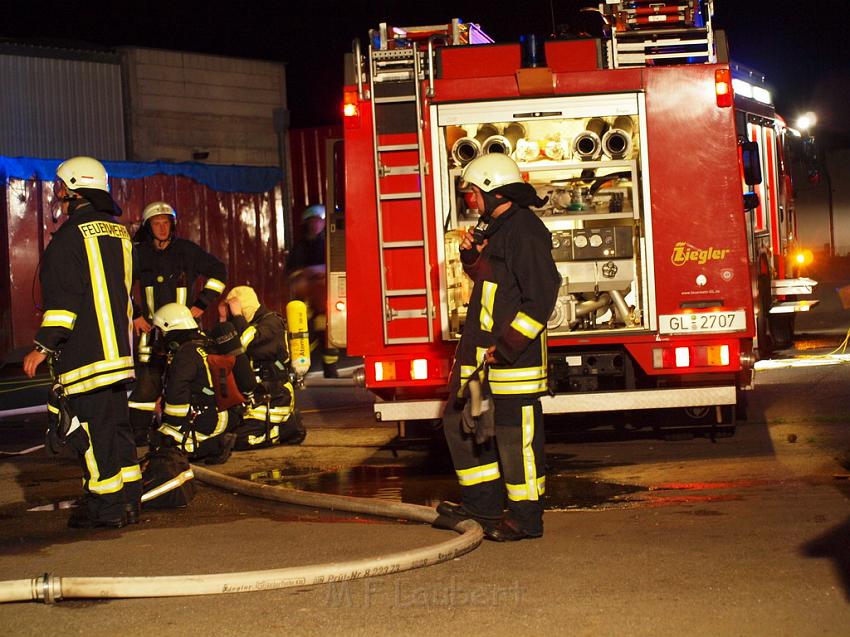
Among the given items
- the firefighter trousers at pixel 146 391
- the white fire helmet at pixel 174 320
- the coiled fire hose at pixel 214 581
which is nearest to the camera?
the coiled fire hose at pixel 214 581

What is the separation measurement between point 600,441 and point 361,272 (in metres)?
2.28

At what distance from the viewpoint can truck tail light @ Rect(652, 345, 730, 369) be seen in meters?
8.34

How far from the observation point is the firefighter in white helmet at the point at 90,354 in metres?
6.55

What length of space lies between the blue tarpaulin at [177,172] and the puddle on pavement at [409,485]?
418 inches

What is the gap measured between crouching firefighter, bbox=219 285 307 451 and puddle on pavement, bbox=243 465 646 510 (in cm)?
96

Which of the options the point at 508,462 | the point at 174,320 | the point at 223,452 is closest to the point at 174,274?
the point at 174,320

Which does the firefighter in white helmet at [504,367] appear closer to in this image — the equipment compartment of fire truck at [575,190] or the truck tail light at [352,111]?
the equipment compartment of fire truck at [575,190]

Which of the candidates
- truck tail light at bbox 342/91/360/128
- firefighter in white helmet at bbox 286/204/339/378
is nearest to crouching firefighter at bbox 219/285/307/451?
truck tail light at bbox 342/91/360/128

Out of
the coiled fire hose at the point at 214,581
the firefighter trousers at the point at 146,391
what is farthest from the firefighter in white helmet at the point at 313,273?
the coiled fire hose at the point at 214,581

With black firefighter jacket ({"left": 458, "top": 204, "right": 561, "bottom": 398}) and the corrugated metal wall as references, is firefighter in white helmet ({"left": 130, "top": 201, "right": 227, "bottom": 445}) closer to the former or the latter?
black firefighter jacket ({"left": 458, "top": 204, "right": 561, "bottom": 398})

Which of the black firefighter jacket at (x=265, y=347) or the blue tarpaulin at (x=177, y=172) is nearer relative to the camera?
the black firefighter jacket at (x=265, y=347)

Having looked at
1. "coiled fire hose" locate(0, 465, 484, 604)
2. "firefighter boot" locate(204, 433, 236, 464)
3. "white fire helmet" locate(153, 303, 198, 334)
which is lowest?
"coiled fire hose" locate(0, 465, 484, 604)

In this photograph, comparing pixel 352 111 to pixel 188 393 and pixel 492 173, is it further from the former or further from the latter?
pixel 492 173

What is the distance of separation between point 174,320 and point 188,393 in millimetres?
556
